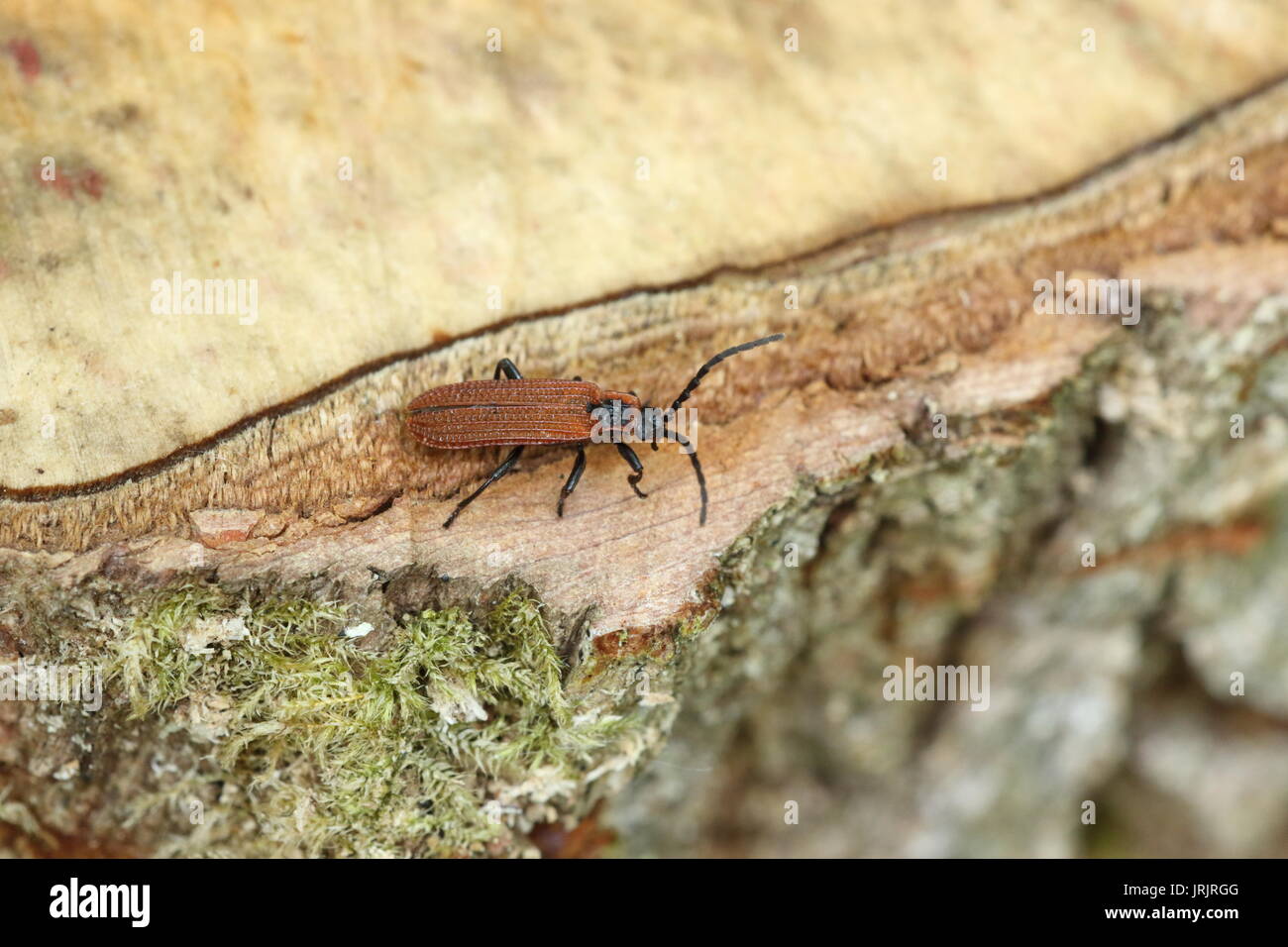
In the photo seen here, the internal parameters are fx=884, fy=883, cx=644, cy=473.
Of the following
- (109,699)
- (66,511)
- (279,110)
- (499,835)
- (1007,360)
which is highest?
(279,110)

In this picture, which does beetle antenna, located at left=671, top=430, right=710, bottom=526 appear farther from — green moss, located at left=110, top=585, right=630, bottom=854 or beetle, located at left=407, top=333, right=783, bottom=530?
green moss, located at left=110, top=585, right=630, bottom=854

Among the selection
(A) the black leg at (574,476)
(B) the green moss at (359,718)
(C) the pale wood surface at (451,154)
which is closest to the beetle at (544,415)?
(A) the black leg at (574,476)

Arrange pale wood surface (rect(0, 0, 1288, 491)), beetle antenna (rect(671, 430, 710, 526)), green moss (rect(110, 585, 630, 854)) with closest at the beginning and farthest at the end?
1. green moss (rect(110, 585, 630, 854))
2. pale wood surface (rect(0, 0, 1288, 491))
3. beetle antenna (rect(671, 430, 710, 526))

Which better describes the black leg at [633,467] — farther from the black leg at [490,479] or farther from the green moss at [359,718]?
the green moss at [359,718]

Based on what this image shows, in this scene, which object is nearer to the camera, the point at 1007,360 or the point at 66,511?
the point at 66,511

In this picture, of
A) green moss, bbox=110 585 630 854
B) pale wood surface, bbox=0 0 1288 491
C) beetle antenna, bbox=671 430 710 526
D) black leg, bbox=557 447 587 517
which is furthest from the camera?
black leg, bbox=557 447 587 517

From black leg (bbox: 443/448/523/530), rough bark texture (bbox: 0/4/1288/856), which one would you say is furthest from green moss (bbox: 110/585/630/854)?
black leg (bbox: 443/448/523/530)

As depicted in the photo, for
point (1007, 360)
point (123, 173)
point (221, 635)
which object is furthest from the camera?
point (1007, 360)

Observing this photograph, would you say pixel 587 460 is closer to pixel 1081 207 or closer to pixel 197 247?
pixel 197 247

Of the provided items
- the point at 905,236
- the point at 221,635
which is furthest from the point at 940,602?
the point at 221,635
